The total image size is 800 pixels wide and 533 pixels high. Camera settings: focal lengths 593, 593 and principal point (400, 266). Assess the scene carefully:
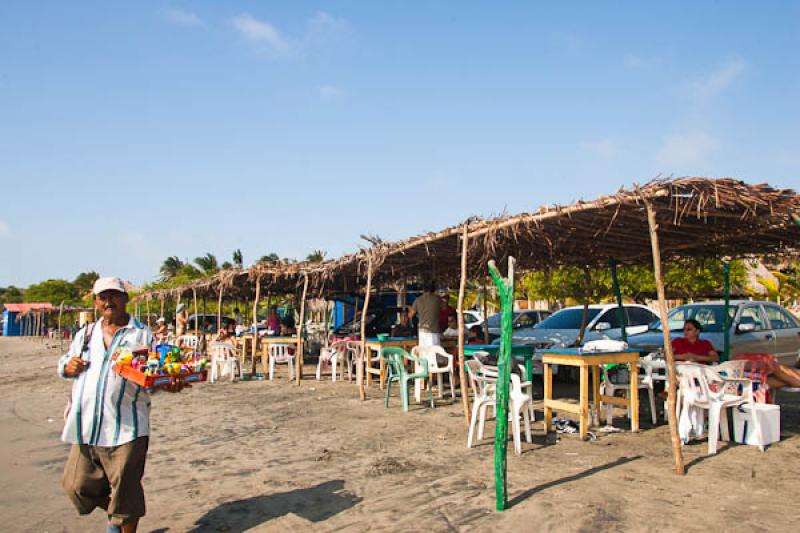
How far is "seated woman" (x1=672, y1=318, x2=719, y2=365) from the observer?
749 centimetres

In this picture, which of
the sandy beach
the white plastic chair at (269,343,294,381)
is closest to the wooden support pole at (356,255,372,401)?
the sandy beach

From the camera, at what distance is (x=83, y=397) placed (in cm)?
374

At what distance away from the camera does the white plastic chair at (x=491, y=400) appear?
6133 millimetres

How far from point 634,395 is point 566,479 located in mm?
2244

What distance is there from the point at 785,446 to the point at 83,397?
6.71m

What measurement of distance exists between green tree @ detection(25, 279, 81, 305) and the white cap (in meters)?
66.6

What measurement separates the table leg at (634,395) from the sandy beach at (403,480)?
13 centimetres

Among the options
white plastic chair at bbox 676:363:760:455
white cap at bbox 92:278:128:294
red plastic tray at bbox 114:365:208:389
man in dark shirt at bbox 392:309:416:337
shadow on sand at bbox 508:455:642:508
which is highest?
white cap at bbox 92:278:128:294

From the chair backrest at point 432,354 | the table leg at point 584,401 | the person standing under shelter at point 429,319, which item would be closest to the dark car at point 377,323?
the person standing under shelter at point 429,319

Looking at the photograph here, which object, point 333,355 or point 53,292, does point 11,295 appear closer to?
point 53,292

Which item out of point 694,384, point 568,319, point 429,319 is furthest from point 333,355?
point 694,384

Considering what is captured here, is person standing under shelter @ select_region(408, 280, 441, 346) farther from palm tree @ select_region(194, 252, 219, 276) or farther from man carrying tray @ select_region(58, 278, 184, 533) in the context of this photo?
palm tree @ select_region(194, 252, 219, 276)

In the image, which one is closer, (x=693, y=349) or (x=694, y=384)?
(x=694, y=384)

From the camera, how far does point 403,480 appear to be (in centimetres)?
536
